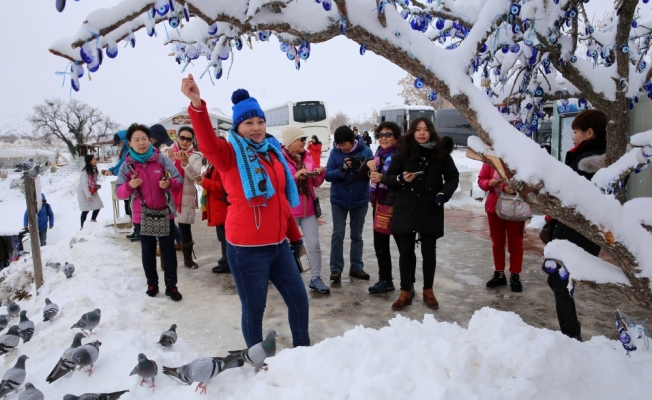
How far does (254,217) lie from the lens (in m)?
2.72

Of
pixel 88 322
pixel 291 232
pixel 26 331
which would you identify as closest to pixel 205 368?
pixel 291 232

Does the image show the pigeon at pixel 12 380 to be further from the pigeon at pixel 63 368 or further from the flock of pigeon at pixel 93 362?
the pigeon at pixel 63 368

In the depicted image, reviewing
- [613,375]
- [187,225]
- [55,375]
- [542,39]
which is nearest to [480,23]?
[542,39]

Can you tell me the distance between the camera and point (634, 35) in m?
3.77

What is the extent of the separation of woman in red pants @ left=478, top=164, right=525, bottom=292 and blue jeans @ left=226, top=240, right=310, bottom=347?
102 inches

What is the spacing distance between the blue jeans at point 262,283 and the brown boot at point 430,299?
1.59m

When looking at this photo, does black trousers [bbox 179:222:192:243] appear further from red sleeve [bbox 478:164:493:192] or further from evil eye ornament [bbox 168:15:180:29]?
evil eye ornament [bbox 168:15:180:29]

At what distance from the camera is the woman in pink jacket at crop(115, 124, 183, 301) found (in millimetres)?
4355

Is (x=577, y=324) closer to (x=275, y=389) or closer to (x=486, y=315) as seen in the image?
(x=486, y=315)

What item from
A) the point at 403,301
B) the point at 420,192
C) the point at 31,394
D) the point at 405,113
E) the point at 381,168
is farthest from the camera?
the point at 405,113

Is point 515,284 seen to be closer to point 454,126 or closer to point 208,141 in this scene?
point 208,141

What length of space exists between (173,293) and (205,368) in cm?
237

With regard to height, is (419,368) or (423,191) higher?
(423,191)

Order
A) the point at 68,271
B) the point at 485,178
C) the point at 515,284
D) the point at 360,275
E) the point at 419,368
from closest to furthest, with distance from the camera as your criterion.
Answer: the point at 419,368
the point at 515,284
the point at 485,178
the point at 360,275
the point at 68,271
